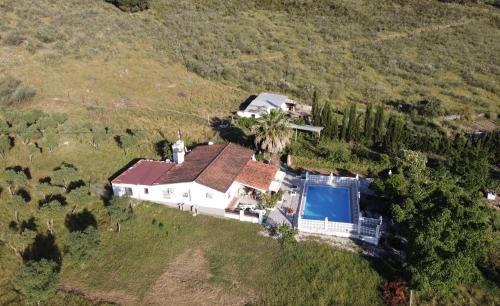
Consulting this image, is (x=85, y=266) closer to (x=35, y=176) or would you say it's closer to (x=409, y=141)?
(x=35, y=176)

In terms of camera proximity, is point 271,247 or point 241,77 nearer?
point 271,247

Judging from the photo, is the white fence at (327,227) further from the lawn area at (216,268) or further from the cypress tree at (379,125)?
the cypress tree at (379,125)

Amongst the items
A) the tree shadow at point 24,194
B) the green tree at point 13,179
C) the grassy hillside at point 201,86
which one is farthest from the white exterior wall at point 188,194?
the green tree at point 13,179

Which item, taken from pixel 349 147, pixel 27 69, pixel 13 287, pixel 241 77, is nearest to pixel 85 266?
pixel 13 287

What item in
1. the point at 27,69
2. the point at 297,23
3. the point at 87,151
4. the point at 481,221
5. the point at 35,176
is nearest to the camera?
the point at 481,221

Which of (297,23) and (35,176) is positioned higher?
(297,23)

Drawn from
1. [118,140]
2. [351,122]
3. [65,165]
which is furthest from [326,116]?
[65,165]
